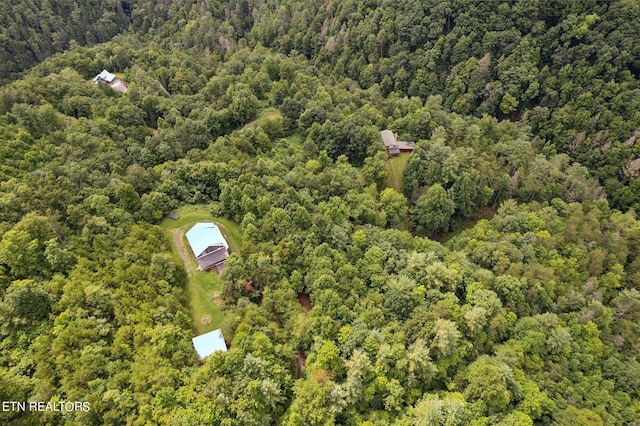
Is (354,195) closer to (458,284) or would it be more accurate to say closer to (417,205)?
(417,205)

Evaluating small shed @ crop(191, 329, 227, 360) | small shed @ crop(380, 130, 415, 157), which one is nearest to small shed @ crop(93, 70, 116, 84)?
small shed @ crop(380, 130, 415, 157)

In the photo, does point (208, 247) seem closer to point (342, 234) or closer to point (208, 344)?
point (208, 344)

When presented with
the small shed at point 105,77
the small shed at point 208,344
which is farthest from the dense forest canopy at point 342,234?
the small shed at point 105,77

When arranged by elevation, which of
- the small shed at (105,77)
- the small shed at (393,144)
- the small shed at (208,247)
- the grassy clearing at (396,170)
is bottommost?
the grassy clearing at (396,170)

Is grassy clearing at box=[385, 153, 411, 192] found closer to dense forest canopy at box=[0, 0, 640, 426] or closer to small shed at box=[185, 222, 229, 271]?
dense forest canopy at box=[0, 0, 640, 426]

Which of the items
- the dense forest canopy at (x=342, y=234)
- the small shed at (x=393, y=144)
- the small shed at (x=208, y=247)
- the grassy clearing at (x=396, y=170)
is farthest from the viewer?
the small shed at (x=393, y=144)

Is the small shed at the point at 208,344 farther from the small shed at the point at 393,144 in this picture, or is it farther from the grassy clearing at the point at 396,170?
the small shed at the point at 393,144

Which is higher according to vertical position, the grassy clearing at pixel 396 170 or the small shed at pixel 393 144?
the small shed at pixel 393 144

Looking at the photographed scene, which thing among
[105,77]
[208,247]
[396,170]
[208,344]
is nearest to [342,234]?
[208,247]
